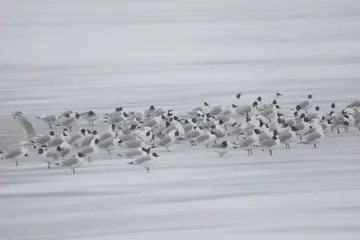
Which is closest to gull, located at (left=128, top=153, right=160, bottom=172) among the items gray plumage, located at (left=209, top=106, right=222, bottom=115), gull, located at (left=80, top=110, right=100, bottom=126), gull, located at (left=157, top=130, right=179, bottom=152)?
gull, located at (left=157, top=130, right=179, bottom=152)

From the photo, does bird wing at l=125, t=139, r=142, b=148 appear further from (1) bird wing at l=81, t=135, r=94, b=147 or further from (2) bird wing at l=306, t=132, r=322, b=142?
(2) bird wing at l=306, t=132, r=322, b=142

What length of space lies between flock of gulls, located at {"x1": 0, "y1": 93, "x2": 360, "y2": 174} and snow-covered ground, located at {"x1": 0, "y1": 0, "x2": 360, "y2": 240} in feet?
0.50

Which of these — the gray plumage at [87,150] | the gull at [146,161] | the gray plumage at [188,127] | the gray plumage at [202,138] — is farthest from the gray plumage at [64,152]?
the gray plumage at [188,127]

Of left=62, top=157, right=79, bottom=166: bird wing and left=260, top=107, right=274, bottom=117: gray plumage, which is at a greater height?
left=260, top=107, right=274, bottom=117: gray plumage

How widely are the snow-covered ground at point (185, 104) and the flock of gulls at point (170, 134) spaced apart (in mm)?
153

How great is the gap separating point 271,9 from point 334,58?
874 inches

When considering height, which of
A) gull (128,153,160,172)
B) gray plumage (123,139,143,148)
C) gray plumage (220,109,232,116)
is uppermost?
gray plumage (220,109,232,116)

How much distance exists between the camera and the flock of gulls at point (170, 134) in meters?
11.1

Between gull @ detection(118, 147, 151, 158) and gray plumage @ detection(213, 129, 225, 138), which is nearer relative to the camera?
gull @ detection(118, 147, 151, 158)

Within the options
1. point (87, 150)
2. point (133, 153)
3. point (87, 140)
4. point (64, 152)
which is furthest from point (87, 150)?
point (133, 153)

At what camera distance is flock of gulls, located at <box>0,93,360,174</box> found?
11.1m

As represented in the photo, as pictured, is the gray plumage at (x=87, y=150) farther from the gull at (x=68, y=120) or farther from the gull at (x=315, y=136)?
the gull at (x=315, y=136)

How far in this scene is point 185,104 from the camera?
1599 centimetres

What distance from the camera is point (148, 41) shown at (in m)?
30.1
